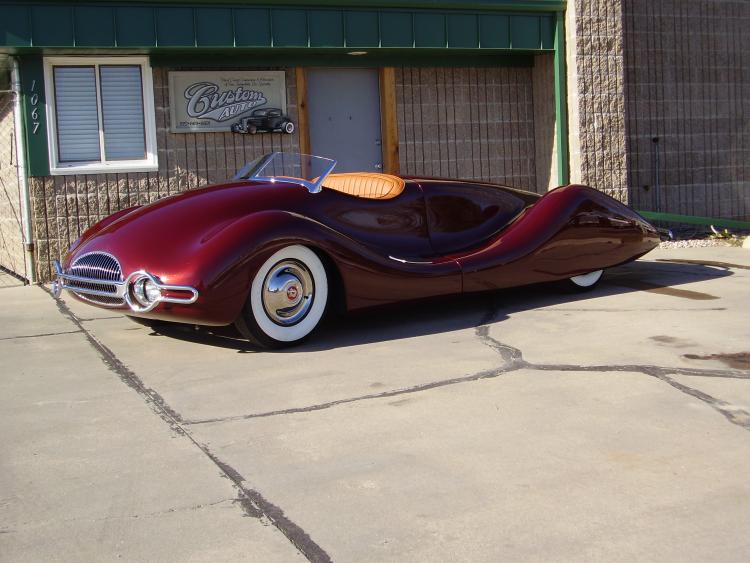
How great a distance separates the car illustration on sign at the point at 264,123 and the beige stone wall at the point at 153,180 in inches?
3.6

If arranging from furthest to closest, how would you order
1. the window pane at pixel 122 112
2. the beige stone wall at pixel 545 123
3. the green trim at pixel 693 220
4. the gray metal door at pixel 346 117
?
the beige stone wall at pixel 545 123
the green trim at pixel 693 220
the gray metal door at pixel 346 117
the window pane at pixel 122 112

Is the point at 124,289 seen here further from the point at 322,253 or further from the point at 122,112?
the point at 122,112

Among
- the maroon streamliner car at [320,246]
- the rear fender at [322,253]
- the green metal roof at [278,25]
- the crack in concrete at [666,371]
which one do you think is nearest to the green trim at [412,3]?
the green metal roof at [278,25]

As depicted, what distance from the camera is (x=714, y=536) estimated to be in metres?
2.72

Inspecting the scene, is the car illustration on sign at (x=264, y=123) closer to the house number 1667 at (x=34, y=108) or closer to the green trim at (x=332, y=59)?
the green trim at (x=332, y=59)

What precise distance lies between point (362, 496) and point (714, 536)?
43.8 inches

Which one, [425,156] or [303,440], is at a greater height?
[425,156]

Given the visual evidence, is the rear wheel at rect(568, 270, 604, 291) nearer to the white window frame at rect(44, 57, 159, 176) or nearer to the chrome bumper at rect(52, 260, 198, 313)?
the chrome bumper at rect(52, 260, 198, 313)

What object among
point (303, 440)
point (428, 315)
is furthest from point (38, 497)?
point (428, 315)

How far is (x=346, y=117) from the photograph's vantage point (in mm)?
10102

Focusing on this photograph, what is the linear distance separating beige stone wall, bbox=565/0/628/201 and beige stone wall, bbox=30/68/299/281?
3071 mm

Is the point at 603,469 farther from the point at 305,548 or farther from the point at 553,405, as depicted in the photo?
the point at 305,548

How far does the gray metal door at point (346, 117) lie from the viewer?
9.97 metres

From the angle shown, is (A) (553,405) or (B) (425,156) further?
(B) (425,156)
